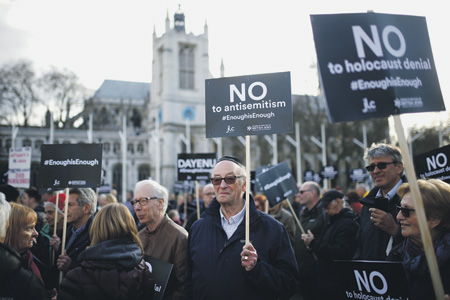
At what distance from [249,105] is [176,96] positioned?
44.8 m

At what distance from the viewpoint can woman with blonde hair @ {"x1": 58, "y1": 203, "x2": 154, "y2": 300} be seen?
2521 millimetres

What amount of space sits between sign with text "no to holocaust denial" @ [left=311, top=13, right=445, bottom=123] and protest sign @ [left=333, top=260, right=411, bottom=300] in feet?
3.08

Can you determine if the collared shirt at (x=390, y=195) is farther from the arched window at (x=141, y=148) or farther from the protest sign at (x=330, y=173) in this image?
the arched window at (x=141, y=148)

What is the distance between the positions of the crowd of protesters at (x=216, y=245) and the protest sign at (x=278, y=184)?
1.56 metres

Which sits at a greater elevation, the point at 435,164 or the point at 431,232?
the point at 435,164

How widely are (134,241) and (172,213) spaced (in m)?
4.88

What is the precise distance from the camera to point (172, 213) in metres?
7.71

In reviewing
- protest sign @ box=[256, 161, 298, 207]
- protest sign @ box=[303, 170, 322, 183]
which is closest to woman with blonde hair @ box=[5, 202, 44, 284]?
protest sign @ box=[256, 161, 298, 207]

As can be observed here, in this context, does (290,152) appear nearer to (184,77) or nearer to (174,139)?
(174,139)

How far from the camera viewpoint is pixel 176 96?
4728 cm

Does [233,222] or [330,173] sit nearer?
[233,222]

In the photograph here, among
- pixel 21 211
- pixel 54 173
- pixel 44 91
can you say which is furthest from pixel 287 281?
pixel 44 91

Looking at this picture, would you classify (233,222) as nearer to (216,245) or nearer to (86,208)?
(216,245)

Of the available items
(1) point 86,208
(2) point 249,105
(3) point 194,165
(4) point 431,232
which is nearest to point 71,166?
(1) point 86,208
